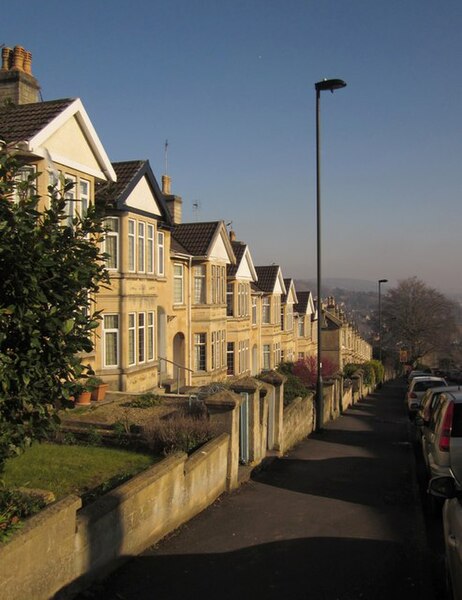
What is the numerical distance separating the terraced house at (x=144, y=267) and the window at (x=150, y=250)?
0.12ft

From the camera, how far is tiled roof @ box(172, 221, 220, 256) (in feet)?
86.6

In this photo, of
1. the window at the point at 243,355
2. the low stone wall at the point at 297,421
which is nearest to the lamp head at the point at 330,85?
the low stone wall at the point at 297,421

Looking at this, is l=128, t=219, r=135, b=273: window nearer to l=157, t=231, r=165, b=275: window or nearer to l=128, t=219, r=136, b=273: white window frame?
l=128, t=219, r=136, b=273: white window frame

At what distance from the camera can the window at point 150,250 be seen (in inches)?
817

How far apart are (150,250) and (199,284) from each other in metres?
6.20

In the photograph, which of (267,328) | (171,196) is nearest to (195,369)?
(171,196)

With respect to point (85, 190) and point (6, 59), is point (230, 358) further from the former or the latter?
point (6, 59)

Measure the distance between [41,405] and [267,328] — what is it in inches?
1392

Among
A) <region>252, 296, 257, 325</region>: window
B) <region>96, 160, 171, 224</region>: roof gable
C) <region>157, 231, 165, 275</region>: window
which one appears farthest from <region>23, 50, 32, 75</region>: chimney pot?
<region>252, 296, 257, 325</region>: window

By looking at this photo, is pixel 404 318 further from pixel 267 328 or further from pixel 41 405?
pixel 41 405

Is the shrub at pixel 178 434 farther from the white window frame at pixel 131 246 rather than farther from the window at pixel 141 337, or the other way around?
the window at pixel 141 337

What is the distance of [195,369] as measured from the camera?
27.2 meters

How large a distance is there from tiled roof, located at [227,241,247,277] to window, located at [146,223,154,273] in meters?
11.2

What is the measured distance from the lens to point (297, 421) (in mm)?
15844
